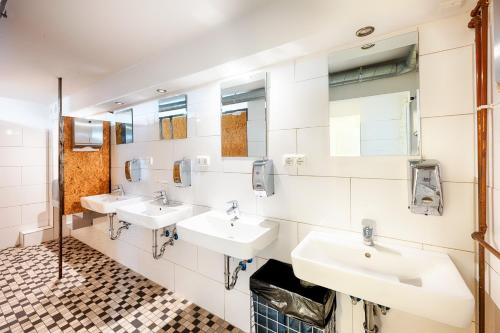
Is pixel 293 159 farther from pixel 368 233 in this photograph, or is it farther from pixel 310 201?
pixel 368 233

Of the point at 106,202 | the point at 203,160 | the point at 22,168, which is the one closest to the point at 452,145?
the point at 203,160

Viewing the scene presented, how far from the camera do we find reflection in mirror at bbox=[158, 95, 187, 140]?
7.04 feet

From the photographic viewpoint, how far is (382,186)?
1242 millimetres

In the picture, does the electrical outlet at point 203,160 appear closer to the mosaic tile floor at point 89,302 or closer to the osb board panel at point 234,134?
the osb board panel at point 234,134

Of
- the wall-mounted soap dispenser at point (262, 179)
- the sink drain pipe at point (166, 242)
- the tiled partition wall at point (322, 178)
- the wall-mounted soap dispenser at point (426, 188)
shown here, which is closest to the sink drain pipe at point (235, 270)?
the tiled partition wall at point (322, 178)

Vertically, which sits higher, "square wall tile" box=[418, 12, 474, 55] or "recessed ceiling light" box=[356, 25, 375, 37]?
"recessed ceiling light" box=[356, 25, 375, 37]

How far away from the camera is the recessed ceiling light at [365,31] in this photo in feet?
3.76

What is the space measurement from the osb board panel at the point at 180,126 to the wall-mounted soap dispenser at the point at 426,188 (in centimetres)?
181

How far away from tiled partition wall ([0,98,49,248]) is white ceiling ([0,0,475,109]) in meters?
1.47

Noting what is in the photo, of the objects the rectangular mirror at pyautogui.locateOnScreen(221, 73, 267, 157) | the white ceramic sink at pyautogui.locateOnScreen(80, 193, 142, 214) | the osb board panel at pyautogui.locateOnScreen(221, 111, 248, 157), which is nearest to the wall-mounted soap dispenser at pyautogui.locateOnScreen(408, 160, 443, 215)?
the rectangular mirror at pyautogui.locateOnScreen(221, 73, 267, 157)

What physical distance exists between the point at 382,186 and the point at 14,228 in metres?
4.79

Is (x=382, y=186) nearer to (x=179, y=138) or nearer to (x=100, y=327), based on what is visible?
(x=179, y=138)

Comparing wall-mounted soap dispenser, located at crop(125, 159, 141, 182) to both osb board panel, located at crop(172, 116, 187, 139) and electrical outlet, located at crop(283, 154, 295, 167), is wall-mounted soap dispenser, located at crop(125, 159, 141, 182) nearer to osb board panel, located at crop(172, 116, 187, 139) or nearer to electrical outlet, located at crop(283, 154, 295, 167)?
osb board panel, located at crop(172, 116, 187, 139)

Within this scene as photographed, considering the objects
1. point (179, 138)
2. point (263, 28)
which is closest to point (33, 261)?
point (179, 138)
